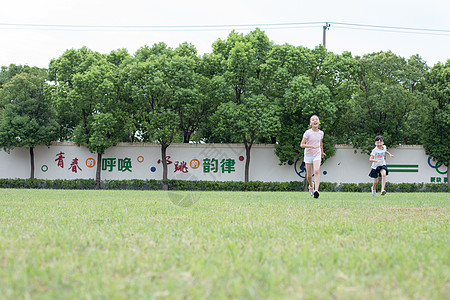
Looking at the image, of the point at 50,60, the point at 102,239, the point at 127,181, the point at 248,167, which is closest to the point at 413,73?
the point at 248,167

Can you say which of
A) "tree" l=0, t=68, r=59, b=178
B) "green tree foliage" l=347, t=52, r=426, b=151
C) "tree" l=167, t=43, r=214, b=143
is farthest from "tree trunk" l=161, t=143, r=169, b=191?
"green tree foliage" l=347, t=52, r=426, b=151

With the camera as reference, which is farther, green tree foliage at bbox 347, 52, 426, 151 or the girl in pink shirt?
green tree foliage at bbox 347, 52, 426, 151

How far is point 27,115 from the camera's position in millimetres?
23062

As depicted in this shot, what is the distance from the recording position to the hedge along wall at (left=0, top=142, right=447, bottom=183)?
2391 cm

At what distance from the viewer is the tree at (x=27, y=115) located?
880 inches

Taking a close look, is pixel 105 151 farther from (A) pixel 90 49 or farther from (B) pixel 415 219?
(B) pixel 415 219

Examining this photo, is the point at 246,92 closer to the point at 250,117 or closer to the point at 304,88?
the point at 250,117

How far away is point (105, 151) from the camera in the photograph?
2417 cm

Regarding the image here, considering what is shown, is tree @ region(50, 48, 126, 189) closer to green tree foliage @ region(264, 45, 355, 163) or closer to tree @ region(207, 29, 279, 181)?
tree @ region(207, 29, 279, 181)

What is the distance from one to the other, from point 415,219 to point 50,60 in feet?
74.0

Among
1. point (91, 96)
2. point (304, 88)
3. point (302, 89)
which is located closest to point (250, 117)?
point (302, 89)

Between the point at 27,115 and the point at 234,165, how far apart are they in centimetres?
1172

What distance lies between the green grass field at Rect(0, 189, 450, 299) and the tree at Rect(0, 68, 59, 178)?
20040 mm

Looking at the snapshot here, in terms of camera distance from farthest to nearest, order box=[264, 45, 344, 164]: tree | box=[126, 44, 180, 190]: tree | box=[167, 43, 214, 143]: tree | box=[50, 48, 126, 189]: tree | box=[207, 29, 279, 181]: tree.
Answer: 1. box=[50, 48, 126, 189]: tree
2. box=[167, 43, 214, 143]: tree
3. box=[126, 44, 180, 190]: tree
4. box=[207, 29, 279, 181]: tree
5. box=[264, 45, 344, 164]: tree
